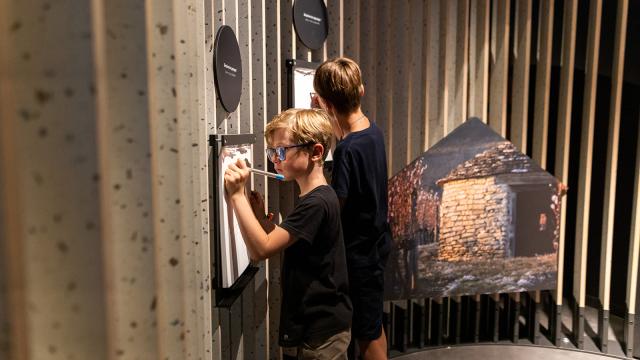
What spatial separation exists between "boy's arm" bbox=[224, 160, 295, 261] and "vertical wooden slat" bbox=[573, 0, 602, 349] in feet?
8.82

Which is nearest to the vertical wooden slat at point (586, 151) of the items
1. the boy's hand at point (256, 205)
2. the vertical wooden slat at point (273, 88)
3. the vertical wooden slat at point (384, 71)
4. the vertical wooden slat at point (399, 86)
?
the vertical wooden slat at point (399, 86)

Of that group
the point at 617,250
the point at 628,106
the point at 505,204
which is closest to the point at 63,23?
the point at 505,204

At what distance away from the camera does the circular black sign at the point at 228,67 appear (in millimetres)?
1494

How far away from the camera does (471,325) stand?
3.56 m

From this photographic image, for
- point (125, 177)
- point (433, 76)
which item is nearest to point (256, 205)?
point (125, 177)

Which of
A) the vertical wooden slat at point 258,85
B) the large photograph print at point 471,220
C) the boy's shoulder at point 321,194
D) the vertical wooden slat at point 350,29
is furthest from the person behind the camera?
the large photograph print at point 471,220

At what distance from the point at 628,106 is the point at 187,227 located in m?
3.95

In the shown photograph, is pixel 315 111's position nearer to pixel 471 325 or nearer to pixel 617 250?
pixel 471 325

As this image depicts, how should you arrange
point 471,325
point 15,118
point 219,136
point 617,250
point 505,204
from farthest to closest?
point 617,250 < point 471,325 < point 505,204 < point 219,136 < point 15,118

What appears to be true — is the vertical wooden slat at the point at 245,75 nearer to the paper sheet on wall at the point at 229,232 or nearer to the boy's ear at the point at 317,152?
the paper sheet on wall at the point at 229,232

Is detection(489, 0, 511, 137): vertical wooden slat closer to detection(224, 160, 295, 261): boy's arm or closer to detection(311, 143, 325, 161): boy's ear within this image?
detection(311, 143, 325, 161): boy's ear

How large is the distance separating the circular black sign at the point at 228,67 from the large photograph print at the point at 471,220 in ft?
5.03

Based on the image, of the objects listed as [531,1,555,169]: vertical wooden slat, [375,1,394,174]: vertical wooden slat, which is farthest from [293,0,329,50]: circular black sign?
[531,1,555,169]: vertical wooden slat

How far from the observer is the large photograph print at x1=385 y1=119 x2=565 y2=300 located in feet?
9.89
